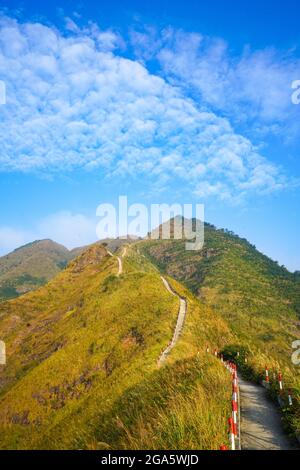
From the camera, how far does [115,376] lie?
110 feet

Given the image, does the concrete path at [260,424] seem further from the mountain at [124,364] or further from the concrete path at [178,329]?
the concrete path at [178,329]

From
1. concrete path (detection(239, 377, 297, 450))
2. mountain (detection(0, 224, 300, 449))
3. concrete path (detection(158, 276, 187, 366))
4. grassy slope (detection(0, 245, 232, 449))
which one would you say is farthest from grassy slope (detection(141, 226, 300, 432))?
concrete path (detection(239, 377, 297, 450))

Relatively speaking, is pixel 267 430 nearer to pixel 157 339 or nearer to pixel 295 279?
pixel 157 339

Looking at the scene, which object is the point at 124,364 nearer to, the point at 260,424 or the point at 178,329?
the point at 178,329

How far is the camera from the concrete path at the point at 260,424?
11406 millimetres

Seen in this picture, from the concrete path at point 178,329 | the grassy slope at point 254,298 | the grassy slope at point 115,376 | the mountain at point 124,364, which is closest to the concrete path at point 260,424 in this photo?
the mountain at point 124,364

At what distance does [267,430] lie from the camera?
12.7m

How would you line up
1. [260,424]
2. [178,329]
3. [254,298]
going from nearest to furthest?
1. [260,424]
2. [178,329]
3. [254,298]

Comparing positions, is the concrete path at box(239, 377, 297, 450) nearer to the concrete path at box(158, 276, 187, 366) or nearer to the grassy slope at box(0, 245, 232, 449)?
the grassy slope at box(0, 245, 232, 449)

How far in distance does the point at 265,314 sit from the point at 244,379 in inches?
4441

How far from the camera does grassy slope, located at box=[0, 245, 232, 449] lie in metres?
11.1

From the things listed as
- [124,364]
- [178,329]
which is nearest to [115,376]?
[124,364]

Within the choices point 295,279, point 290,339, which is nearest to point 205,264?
point 295,279

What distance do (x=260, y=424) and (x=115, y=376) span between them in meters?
22.3
